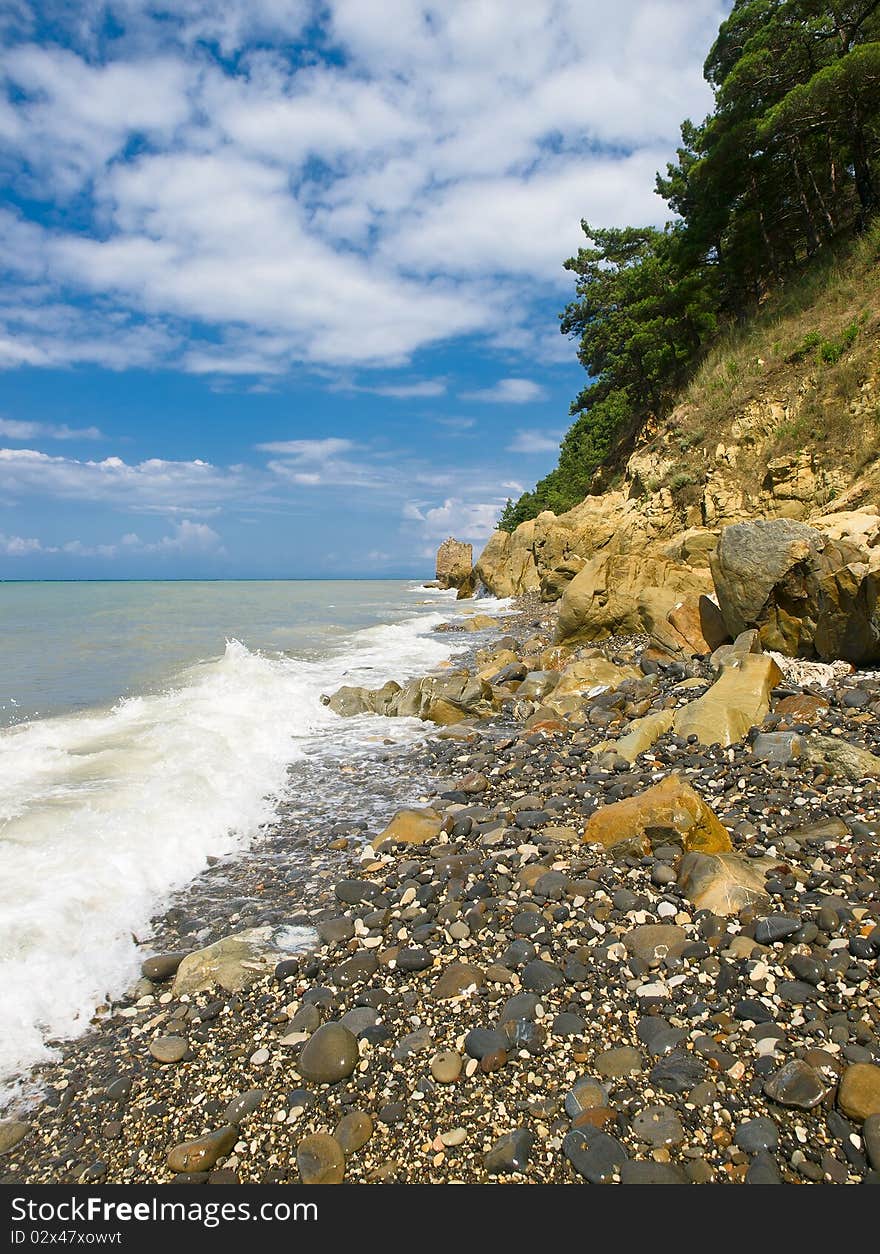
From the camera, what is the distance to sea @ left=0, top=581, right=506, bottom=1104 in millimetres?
4961

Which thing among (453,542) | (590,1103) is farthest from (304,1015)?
(453,542)

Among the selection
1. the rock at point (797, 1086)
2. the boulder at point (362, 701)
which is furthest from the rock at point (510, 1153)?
the boulder at point (362, 701)

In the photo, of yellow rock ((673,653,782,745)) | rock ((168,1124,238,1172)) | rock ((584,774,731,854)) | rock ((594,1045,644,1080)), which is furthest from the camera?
yellow rock ((673,653,782,745))

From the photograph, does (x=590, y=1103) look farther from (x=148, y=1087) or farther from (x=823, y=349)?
(x=823, y=349)

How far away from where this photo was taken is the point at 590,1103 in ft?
10.4

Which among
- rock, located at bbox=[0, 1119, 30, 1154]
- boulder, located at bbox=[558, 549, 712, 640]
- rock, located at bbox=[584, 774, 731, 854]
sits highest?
boulder, located at bbox=[558, 549, 712, 640]

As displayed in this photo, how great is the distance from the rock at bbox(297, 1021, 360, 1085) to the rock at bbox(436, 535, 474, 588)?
213 feet

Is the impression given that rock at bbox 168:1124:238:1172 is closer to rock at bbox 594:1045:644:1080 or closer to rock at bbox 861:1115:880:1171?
rock at bbox 594:1045:644:1080

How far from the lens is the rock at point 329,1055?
11.8 feet

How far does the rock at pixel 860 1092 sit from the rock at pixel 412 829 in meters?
4.13

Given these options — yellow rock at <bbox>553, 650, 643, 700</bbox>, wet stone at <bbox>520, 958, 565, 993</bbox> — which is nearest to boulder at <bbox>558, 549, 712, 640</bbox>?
yellow rock at <bbox>553, 650, 643, 700</bbox>

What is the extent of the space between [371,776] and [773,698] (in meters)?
5.78

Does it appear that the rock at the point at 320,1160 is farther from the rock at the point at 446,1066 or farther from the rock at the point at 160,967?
the rock at the point at 160,967
